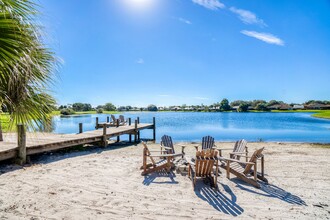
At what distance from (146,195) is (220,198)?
1724 mm

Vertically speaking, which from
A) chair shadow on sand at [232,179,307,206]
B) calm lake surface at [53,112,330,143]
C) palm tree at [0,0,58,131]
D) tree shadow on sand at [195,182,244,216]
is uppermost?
palm tree at [0,0,58,131]

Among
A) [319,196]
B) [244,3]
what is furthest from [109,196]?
[244,3]

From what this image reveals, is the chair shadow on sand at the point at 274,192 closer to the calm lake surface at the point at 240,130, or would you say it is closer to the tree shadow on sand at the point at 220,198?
the tree shadow on sand at the point at 220,198

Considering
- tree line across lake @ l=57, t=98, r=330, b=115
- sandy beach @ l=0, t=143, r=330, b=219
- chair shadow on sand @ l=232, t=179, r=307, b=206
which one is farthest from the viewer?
tree line across lake @ l=57, t=98, r=330, b=115

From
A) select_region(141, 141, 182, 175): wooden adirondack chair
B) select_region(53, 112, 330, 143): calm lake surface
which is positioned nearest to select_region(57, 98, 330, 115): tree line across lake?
select_region(53, 112, 330, 143): calm lake surface

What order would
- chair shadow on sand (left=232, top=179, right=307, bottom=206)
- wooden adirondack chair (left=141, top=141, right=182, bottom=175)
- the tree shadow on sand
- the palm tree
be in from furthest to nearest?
wooden adirondack chair (left=141, top=141, right=182, bottom=175)
chair shadow on sand (left=232, top=179, right=307, bottom=206)
the tree shadow on sand
the palm tree

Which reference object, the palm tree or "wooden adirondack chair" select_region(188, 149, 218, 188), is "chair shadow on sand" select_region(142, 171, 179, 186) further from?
the palm tree

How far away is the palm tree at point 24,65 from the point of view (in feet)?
5.06

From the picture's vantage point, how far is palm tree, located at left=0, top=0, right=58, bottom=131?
5.06ft

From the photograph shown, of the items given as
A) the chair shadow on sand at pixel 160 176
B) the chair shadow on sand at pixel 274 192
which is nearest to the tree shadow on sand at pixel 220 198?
the chair shadow on sand at pixel 274 192

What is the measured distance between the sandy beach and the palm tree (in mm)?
2560

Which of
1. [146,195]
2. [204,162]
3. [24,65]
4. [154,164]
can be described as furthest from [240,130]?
[24,65]

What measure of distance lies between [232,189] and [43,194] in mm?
4619

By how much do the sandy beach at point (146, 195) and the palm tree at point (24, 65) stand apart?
8.40ft
